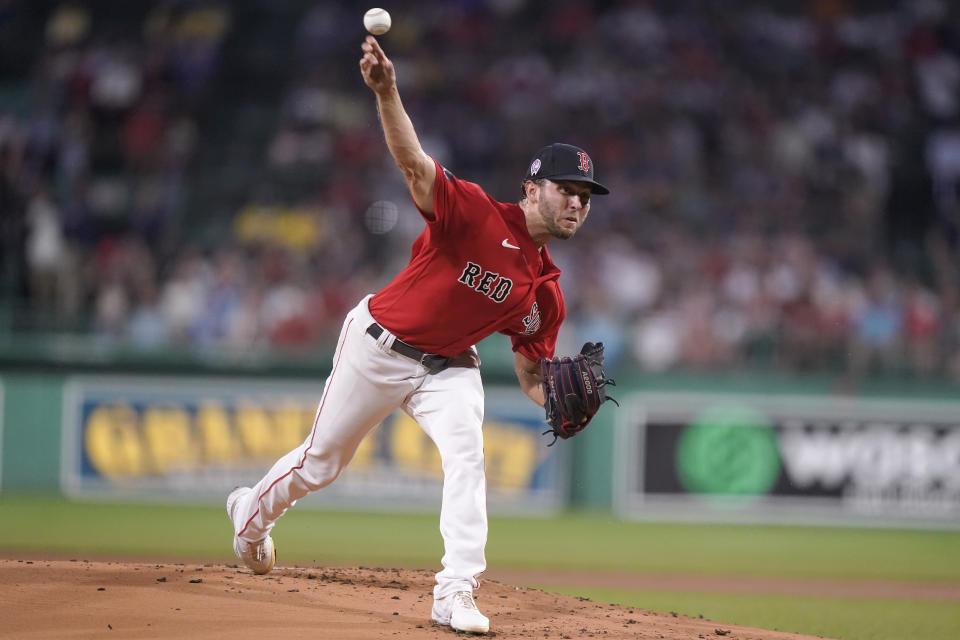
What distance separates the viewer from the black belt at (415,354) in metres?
5.08

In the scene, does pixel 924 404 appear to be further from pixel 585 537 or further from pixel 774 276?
pixel 585 537

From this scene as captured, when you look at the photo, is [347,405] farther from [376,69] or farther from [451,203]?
[376,69]

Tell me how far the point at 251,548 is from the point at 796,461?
303 inches

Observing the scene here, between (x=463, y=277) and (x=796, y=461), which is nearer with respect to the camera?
(x=463, y=277)

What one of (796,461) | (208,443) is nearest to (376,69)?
(208,443)

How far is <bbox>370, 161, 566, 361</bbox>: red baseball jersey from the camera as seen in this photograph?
4.88 m

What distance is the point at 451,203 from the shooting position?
4.80m

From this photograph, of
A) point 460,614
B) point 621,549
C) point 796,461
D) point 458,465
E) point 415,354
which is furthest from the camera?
point 796,461

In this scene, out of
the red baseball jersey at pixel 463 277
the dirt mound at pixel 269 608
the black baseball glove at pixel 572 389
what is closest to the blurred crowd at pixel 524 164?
the dirt mound at pixel 269 608

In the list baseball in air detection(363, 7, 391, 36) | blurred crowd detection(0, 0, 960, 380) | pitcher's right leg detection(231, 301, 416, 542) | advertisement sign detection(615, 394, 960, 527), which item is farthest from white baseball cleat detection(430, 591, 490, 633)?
advertisement sign detection(615, 394, 960, 527)

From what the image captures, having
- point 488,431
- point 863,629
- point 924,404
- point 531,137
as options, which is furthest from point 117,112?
point 863,629

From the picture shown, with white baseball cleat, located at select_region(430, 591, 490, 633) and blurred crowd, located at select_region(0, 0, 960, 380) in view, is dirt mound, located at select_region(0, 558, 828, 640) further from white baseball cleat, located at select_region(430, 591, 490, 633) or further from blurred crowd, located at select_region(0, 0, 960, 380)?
blurred crowd, located at select_region(0, 0, 960, 380)

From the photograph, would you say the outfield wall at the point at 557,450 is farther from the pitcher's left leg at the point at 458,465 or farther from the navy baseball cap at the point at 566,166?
the navy baseball cap at the point at 566,166

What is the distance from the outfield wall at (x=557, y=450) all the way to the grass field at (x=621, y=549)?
0.26 metres
